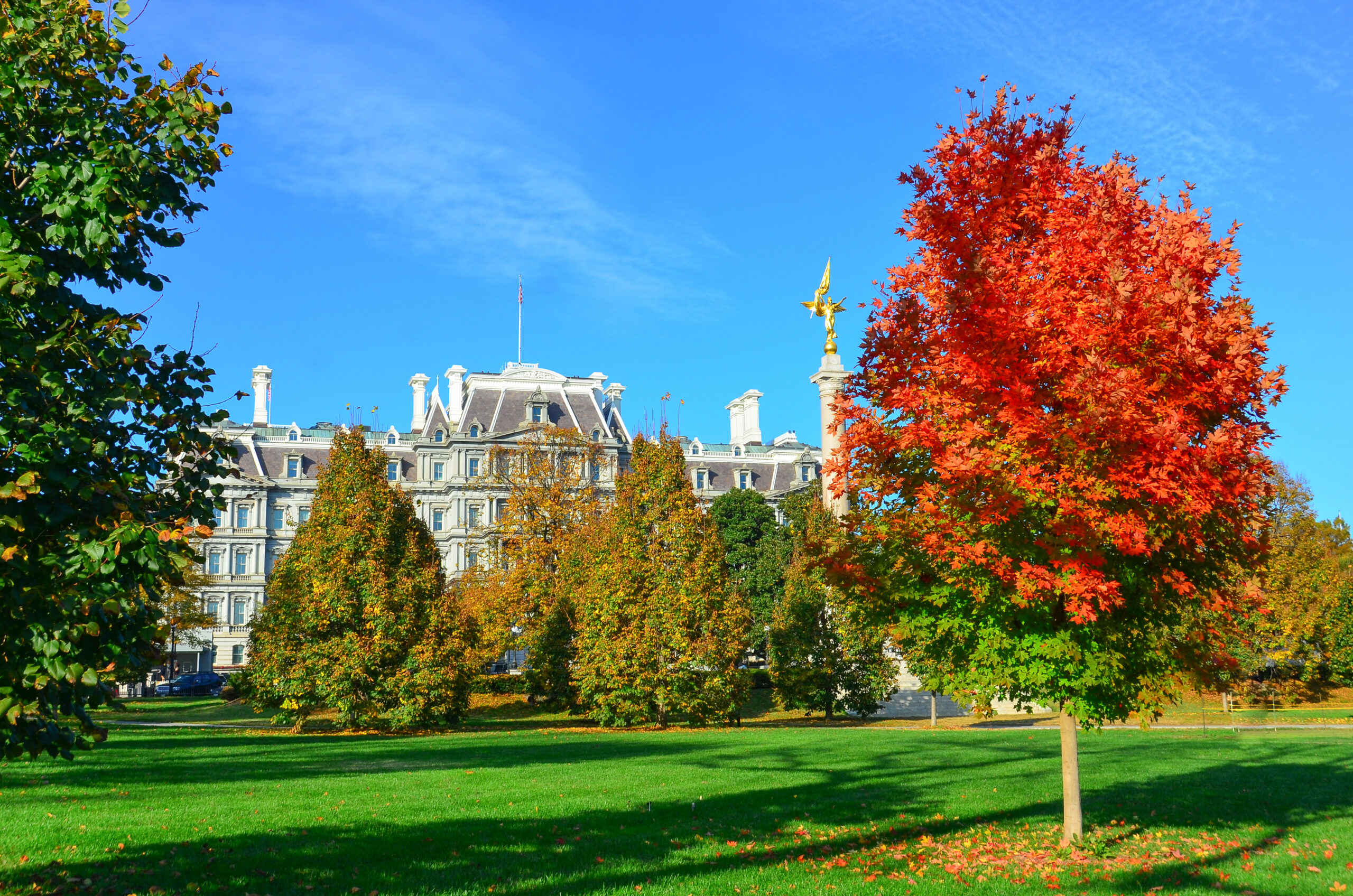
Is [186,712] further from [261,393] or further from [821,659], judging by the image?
[261,393]

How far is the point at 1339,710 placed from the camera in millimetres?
39688

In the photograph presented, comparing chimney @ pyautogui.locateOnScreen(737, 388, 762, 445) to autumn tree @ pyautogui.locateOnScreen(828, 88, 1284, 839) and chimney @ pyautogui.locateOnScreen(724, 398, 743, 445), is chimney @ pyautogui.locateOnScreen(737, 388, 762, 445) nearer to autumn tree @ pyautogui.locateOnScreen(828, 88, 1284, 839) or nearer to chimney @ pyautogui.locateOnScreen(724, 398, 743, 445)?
chimney @ pyautogui.locateOnScreen(724, 398, 743, 445)

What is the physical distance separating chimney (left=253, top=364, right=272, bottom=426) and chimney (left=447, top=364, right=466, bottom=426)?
15390 millimetres

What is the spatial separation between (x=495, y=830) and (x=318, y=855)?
2324mm

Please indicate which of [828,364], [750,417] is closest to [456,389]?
[750,417]

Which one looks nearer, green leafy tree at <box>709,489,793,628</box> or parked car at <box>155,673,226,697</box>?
green leafy tree at <box>709,489,793,628</box>

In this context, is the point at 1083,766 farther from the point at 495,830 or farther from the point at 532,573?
the point at 532,573

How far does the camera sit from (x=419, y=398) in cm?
9325

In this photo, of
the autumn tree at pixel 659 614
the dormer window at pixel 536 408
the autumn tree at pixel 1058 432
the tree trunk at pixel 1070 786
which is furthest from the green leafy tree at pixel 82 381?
the dormer window at pixel 536 408

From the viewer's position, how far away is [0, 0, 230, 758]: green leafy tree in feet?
18.9

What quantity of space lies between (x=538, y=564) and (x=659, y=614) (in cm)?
1905

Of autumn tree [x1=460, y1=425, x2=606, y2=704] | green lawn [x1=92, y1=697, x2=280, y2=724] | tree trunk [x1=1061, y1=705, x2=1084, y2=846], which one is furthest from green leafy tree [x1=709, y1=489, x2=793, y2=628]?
tree trunk [x1=1061, y1=705, x2=1084, y2=846]

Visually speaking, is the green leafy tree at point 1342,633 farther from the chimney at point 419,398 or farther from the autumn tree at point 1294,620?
the chimney at point 419,398

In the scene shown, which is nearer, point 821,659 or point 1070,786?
point 1070,786
